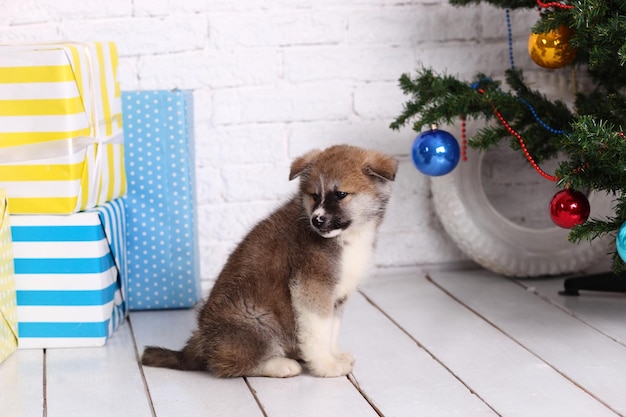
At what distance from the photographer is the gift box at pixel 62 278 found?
7.81 feet

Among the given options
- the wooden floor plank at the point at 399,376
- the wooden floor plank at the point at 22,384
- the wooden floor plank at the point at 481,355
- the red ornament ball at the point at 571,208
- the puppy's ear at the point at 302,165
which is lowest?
the wooden floor plank at the point at 22,384

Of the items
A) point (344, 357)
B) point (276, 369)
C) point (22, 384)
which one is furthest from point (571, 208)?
point (22, 384)

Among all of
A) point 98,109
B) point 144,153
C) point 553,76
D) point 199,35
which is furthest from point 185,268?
point 553,76

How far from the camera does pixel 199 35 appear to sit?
2.94 m

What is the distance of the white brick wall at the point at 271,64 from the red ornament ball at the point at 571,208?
0.87m

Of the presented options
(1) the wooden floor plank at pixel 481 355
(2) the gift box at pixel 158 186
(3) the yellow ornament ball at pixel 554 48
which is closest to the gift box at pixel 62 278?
(2) the gift box at pixel 158 186

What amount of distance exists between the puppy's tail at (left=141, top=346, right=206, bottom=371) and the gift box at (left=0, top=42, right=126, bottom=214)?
0.44 metres

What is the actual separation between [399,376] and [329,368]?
6.9 inches

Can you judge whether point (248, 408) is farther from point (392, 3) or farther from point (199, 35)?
point (392, 3)

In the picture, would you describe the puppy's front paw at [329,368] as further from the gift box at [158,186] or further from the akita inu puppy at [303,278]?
the gift box at [158,186]

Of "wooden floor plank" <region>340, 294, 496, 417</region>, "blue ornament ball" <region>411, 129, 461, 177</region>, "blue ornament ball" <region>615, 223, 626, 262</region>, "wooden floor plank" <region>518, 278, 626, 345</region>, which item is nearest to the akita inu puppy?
"wooden floor plank" <region>340, 294, 496, 417</region>

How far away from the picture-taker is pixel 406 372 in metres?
2.22

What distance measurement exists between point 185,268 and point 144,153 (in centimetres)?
38

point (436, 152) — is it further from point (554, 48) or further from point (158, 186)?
point (158, 186)
